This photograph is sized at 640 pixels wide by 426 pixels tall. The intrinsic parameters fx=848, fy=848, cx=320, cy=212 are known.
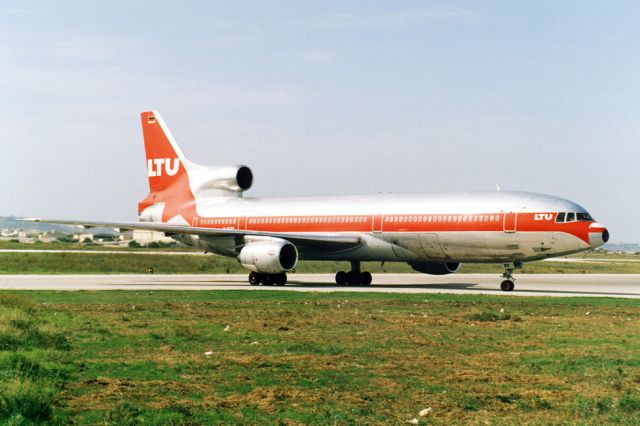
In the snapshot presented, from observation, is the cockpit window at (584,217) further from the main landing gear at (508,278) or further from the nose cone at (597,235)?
the main landing gear at (508,278)

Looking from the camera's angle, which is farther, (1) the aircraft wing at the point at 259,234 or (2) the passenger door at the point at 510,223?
(1) the aircraft wing at the point at 259,234

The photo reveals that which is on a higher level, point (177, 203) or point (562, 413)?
point (177, 203)

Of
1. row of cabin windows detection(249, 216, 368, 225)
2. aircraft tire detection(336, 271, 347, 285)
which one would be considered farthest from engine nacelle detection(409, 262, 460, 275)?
row of cabin windows detection(249, 216, 368, 225)

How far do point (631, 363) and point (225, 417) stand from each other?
24.9 feet

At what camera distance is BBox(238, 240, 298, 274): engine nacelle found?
1559 inches

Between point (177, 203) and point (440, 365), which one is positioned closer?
point (440, 365)

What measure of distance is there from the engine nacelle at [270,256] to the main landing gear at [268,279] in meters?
1.18

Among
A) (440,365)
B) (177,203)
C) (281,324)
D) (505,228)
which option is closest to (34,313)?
(281,324)

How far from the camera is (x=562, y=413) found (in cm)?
1027

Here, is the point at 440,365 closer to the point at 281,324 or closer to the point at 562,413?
the point at 562,413

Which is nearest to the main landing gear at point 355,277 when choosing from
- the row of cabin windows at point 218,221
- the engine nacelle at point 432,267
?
the engine nacelle at point 432,267

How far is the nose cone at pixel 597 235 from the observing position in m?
34.8

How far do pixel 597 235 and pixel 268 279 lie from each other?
15.8 metres

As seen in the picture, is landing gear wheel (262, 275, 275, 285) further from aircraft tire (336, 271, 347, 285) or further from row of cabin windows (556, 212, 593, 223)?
row of cabin windows (556, 212, 593, 223)
